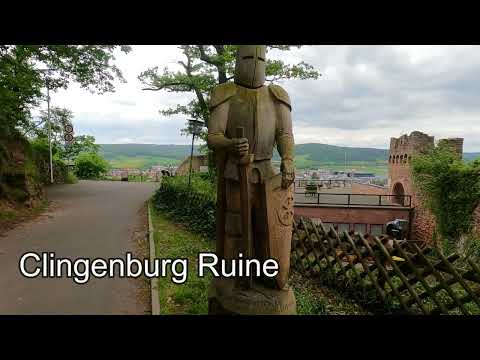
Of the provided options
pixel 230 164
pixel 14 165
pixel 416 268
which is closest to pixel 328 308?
pixel 416 268

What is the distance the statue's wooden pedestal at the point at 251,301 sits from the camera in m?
2.89

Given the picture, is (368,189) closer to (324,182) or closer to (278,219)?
(324,182)

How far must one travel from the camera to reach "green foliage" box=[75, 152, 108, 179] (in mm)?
23922

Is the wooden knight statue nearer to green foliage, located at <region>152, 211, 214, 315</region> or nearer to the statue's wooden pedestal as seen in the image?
the statue's wooden pedestal

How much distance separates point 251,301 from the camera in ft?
9.53

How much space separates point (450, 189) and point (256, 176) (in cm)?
1087

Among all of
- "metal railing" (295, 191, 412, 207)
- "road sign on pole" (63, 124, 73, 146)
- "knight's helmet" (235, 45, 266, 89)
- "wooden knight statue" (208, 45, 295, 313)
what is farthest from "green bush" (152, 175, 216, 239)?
"road sign on pole" (63, 124, 73, 146)

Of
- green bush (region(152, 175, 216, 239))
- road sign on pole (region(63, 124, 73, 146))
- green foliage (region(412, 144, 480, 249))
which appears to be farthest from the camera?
road sign on pole (region(63, 124, 73, 146))

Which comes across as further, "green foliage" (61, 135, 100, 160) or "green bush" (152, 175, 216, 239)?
"green foliage" (61, 135, 100, 160)

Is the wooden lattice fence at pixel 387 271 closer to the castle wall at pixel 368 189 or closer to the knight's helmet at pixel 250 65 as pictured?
the knight's helmet at pixel 250 65

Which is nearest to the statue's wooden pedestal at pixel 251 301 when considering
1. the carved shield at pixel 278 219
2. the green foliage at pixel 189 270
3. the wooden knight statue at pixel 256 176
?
the wooden knight statue at pixel 256 176

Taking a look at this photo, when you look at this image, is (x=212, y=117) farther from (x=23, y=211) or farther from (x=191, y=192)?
(x=23, y=211)

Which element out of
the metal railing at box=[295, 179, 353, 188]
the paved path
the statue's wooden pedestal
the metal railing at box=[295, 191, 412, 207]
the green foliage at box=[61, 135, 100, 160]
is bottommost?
the metal railing at box=[295, 191, 412, 207]

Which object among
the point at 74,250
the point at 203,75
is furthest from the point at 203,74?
the point at 74,250
